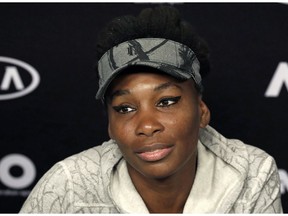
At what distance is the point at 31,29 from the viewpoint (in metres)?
1.81

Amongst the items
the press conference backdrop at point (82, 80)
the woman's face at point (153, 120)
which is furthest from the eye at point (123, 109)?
the press conference backdrop at point (82, 80)

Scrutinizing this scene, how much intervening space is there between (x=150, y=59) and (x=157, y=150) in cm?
16

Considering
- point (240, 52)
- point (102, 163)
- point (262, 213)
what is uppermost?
point (240, 52)

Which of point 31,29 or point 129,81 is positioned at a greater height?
point 31,29

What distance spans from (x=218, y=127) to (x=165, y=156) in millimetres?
718

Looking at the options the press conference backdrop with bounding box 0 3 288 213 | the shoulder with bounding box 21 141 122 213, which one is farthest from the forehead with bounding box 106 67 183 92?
the press conference backdrop with bounding box 0 3 288 213

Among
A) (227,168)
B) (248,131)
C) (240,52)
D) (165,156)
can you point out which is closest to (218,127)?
(248,131)

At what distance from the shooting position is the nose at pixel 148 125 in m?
1.10

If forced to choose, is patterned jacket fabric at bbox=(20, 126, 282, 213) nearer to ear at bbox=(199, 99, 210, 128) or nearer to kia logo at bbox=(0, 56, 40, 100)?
ear at bbox=(199, 99, 210, 128)

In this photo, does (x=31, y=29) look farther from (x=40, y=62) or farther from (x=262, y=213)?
(x=262, y=213)

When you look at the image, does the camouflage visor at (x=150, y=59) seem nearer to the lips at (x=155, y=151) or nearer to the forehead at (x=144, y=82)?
the forehead at (x=144, y=82)

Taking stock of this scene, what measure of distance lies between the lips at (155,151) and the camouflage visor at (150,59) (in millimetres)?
125

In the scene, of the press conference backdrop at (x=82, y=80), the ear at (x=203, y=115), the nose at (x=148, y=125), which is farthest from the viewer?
the press conference backdrop at (x=82, y=80)

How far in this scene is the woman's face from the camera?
1117 mm
